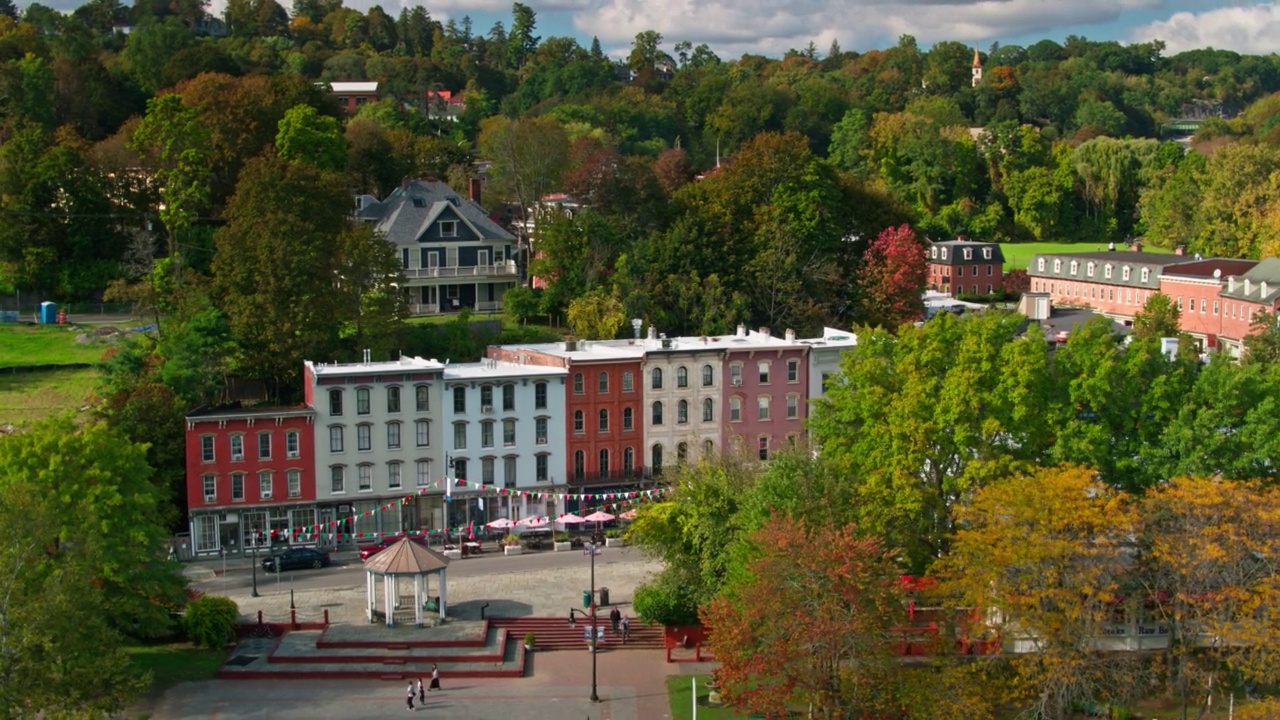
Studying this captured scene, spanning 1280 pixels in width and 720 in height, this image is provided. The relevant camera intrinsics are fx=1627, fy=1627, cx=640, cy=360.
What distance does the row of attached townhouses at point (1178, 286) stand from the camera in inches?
3642

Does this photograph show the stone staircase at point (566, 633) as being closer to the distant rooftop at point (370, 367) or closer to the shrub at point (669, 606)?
the shrub at point (669, 606)

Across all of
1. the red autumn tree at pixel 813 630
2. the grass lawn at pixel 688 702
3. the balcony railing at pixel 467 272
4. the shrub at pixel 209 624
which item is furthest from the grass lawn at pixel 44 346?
the red autumn tree at pixel 813 630

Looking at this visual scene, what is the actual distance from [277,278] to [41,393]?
10.8 meters

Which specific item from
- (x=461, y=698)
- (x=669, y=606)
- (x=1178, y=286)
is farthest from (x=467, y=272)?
(x=1178, y=286)

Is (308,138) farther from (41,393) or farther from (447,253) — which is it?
(41,393)

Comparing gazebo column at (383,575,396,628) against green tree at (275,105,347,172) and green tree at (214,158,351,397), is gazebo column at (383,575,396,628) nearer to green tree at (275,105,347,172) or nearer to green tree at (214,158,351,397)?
green tree at (214,158,351,397)

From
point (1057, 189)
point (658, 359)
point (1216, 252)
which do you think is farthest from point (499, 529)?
point (1057, 189)

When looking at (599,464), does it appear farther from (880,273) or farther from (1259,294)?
(1259,294)

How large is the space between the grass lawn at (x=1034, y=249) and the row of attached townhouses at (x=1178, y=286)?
9423 mm

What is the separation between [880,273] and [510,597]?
35.5 m

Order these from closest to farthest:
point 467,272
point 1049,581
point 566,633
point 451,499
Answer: point 1049,581 → point 566,633 → point 451,499 → point 467,272

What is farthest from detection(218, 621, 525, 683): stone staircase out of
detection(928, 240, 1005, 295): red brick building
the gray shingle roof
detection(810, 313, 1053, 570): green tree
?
detection(928, 240, 1005, 295): red brick building

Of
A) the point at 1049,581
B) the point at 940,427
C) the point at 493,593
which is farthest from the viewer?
the point at 493,593

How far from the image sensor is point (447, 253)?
268 ft
